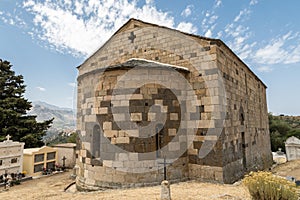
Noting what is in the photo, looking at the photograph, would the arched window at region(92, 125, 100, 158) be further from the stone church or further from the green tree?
the green tree

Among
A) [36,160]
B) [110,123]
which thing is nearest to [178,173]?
[110,123]

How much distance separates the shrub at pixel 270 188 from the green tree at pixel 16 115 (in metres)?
18.5

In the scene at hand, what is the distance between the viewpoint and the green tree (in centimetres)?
1800

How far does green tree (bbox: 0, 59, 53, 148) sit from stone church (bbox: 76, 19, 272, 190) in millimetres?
13079

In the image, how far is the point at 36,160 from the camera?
13250 millimetres

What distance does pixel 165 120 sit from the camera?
7.61m

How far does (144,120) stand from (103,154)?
1.89m

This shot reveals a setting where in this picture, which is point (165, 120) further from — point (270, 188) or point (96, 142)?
point (270, 188)

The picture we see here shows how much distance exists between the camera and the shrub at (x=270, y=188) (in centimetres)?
397

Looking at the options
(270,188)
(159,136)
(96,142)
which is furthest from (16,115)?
(270,188)

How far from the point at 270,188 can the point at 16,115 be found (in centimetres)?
2033

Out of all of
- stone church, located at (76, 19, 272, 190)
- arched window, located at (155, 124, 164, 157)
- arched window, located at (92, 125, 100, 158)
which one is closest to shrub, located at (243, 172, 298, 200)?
stone church, located at (76, 19, 272, 190)

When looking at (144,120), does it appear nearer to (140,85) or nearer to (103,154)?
(140,85)

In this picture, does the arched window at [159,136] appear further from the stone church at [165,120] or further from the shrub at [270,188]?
the shrub at [270,188]
